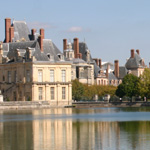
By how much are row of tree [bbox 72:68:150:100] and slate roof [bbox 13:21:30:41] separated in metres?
10.1

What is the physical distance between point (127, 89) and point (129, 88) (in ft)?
1.09

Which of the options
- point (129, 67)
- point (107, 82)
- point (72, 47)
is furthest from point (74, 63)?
point (129, 67)

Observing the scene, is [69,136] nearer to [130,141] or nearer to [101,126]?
[130,141]

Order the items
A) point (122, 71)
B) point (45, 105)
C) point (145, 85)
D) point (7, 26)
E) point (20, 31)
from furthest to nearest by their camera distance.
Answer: point (122, 71) → point (20, 31) → point (7, 26) → point (145, 85) → point (45, 105)

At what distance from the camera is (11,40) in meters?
98.3

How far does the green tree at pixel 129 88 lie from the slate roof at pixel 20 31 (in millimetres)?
15369

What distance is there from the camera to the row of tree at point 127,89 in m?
92.9

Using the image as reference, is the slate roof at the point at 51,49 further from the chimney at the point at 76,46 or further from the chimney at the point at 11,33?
the chimney at the point at 76,46

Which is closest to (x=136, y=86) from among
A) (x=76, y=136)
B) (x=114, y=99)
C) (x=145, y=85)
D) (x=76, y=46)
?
(x=145, y=85)

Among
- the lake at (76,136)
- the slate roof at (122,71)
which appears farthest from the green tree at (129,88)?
the lake at (76,136)

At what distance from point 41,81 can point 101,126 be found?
46.8m

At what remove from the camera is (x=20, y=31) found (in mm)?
100000

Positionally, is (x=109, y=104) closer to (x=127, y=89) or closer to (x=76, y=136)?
(x=127, y=89)

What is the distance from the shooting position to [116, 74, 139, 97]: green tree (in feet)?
316
